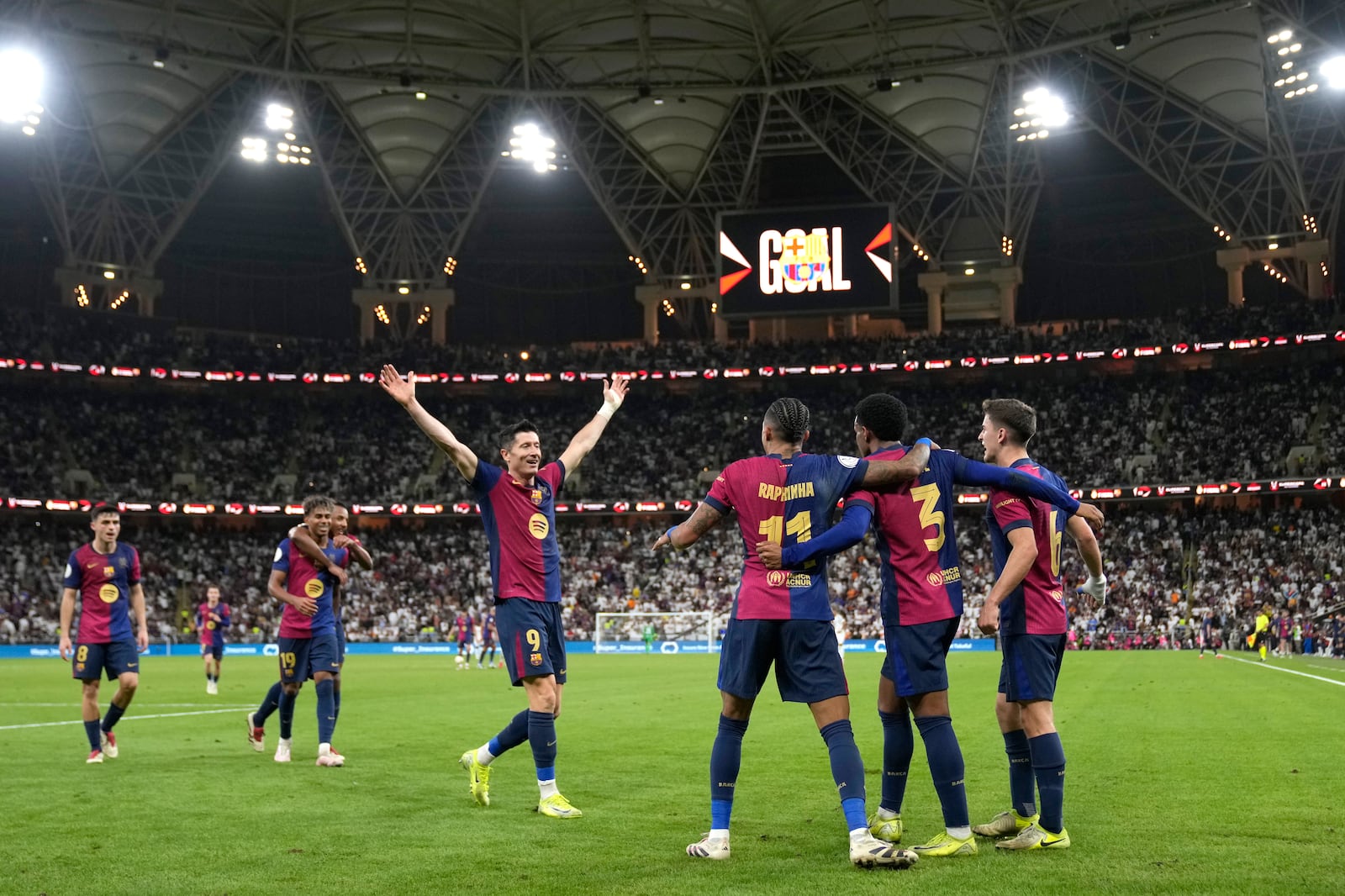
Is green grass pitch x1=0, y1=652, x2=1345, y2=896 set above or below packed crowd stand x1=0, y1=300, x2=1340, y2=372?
below

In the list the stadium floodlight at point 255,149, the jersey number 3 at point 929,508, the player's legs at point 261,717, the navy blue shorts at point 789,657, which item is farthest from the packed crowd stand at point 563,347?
the navy blue shorts at point 789,657

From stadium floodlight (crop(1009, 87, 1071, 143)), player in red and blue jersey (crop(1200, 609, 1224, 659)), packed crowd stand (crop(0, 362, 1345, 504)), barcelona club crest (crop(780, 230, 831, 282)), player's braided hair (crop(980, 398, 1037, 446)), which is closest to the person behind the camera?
player's braided hair (crop(980, 398, 1037, 446))

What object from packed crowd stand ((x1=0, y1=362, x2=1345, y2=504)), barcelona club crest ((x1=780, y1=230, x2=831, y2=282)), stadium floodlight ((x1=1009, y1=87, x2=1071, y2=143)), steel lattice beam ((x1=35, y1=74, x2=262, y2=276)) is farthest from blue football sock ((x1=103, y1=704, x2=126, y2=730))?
packed crowd stand ((x1=0, y1=362, x2=1345, y2=504))

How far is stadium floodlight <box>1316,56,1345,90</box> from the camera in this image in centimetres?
4349

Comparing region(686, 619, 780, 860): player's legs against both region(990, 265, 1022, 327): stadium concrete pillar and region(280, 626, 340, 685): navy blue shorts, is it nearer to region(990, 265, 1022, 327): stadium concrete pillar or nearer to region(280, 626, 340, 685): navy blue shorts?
region(280, 626, 340, 685): navy blue shorts

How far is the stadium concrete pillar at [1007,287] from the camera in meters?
63.0

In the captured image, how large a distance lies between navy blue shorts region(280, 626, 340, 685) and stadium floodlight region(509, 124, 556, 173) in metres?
43.8

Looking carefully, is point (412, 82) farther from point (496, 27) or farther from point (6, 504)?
point (6, 504)

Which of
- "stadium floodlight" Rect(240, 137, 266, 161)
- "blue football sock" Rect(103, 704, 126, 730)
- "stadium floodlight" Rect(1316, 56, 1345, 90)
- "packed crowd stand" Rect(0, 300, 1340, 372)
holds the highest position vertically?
"stadium floodlight" Rect(240, 137, 266, 161)

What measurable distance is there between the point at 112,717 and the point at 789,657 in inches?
342

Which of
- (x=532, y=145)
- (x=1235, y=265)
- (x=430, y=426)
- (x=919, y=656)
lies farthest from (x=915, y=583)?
(x=1235, y=265)

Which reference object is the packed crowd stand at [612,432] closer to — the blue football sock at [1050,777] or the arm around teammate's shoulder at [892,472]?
the blue football sock at [1050,777]

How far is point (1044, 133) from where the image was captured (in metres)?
52.9

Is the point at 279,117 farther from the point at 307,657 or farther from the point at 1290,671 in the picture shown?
the point at 307,657
